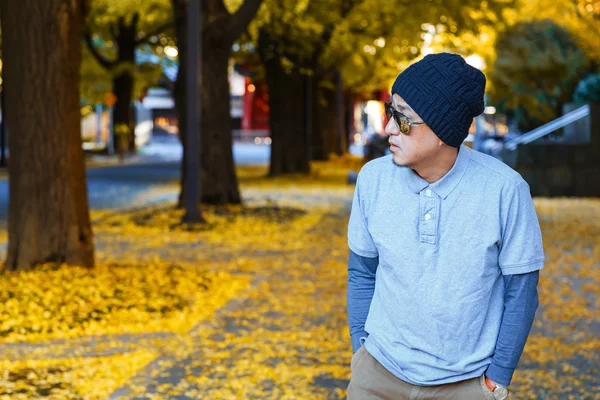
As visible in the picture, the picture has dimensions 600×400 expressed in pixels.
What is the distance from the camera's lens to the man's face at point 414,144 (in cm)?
321

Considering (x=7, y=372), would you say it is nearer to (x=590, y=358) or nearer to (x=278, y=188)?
(x=590, y=358)

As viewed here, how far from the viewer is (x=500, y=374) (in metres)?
3.19

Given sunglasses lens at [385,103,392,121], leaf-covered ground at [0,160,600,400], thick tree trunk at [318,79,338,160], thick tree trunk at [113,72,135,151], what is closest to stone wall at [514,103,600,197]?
leaf-covered ground at [0,160,600,400]

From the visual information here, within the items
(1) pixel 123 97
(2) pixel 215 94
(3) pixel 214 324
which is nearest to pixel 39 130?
(3) pixel 214 324

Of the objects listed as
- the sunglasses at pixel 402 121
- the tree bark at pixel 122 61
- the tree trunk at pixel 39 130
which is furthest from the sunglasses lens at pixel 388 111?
the tree bark at pixel 122 61

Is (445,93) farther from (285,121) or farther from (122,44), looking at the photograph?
(122,44)

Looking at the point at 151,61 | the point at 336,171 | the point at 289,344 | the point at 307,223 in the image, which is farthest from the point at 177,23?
the point at 151,61

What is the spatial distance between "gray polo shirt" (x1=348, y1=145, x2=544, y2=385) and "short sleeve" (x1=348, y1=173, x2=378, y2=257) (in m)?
0.10

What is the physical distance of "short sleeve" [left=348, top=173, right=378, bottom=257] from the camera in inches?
133

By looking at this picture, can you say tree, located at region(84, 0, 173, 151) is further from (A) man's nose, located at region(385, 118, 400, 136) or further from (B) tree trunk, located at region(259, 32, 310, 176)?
(A) man's nose, located at region(385, 118, 400, 136)

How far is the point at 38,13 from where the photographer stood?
10789mm

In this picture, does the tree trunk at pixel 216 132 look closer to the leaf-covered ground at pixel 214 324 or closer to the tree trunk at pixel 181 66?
the tree trunk at pixel 181 66

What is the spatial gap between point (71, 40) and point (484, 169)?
8.44 m

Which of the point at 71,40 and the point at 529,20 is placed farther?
the point at 529,20
